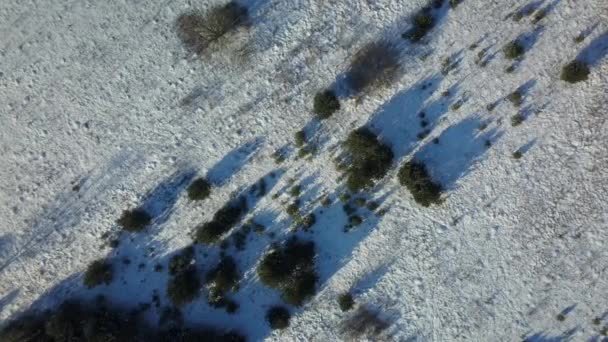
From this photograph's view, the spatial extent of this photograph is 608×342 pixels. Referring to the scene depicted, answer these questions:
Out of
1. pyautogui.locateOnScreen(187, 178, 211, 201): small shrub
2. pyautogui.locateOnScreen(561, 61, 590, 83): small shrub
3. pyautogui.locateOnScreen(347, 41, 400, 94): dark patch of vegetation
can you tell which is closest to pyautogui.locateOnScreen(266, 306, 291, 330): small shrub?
pyautogui.locateOnScreen(187, 178, 211, 201): small shrub

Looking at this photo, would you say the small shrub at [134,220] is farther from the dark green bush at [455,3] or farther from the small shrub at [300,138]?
the dark green bush at [455,3]

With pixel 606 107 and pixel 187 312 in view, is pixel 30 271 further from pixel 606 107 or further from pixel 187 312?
pixel 606 107

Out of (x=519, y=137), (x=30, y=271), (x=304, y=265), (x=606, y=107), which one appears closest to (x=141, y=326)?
(x=30, y=271)

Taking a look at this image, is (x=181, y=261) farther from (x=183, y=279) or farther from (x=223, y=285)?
(x=223, y=285)

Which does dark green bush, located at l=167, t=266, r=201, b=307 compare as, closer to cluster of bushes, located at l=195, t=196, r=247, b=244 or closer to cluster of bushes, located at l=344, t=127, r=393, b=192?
cluster of bushes, located at l=195, t=196, r=247, b=244

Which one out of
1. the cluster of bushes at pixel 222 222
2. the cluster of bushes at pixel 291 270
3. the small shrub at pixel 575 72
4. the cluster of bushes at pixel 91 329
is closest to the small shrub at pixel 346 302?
the cluster of bushes at pixel 291 270
